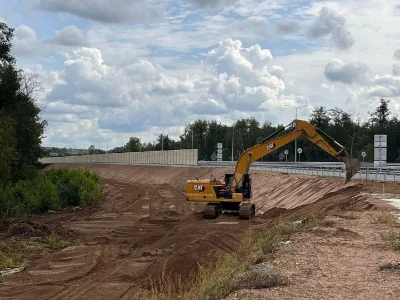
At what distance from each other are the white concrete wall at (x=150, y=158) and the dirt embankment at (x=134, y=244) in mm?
58146

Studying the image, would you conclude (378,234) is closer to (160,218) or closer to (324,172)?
(160,218)

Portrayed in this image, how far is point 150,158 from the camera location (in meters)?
130

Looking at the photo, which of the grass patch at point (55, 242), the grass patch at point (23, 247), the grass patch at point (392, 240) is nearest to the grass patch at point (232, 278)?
the grass patch at point (392, 240)

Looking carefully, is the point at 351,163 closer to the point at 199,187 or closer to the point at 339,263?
the point at 199,187

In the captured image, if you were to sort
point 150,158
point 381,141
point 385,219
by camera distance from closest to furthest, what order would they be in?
point 385,219, point 381,141, point 150,158

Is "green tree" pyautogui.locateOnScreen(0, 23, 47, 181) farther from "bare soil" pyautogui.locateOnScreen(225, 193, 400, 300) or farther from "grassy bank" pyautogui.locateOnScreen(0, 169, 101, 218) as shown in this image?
"bare soil" pyautogui.locateOnScreen(225, 193, 400, 300)

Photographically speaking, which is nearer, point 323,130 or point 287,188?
point 287,188

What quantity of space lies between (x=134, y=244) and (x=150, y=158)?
105m

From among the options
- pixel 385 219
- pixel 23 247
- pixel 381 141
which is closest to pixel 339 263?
pixel 385 219

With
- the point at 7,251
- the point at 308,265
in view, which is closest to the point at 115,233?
the point at 7,251

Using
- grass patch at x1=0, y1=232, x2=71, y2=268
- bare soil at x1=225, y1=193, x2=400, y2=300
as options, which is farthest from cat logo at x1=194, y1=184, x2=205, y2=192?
bare soil at x1=225, y1=193, x2=400, y2=300

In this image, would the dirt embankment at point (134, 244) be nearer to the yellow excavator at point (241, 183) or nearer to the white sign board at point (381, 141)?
the yellow excavator at point (241, 183)

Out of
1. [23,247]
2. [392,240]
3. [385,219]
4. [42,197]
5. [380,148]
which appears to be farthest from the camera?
[42,197]

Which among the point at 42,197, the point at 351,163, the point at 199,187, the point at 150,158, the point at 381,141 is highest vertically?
the point at 381,141
